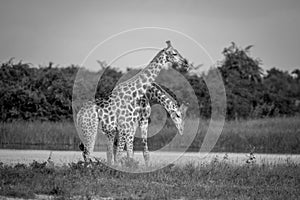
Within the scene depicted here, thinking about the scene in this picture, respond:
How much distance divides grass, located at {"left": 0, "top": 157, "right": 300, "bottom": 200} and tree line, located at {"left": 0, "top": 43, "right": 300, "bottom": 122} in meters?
11.4

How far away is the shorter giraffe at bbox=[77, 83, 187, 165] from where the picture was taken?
14945mm

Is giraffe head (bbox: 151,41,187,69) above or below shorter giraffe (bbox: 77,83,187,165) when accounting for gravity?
above

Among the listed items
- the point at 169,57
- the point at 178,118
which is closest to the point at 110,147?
the point at 178,118

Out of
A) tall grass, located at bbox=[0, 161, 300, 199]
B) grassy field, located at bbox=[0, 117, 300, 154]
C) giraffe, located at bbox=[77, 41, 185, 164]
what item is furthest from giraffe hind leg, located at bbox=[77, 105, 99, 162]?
grassy field, located at bbox=[0, 117, 300, 154]

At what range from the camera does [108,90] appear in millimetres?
34000

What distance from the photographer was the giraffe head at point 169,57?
51.5 feet

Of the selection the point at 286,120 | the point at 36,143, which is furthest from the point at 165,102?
the point at 286,120

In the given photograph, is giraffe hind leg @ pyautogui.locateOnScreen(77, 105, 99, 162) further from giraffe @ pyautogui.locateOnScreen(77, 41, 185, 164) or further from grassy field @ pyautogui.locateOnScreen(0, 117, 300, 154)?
grassy field @ pyautogui.locateOnScreen(0, 117, 300, 154)

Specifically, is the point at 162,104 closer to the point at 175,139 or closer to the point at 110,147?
the point at 110,147

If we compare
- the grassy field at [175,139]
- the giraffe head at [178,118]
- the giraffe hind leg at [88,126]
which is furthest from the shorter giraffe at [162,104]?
the grassy field at [175,139]

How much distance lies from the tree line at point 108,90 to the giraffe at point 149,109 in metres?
9.82

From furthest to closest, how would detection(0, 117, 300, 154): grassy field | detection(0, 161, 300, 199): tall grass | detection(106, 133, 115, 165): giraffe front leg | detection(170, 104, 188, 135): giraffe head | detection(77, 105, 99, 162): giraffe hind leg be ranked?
detection(0, 117, 300, 154): grassy field
detection(170, 104, 188, 135): giraffe head
detection(106, 133, 115, 165): giraffe front leg
detection(77, 105, 99, 162): giraffe hind leg
detection(0, 161, 300, 199): tall grass

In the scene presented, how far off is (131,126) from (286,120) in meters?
20.2

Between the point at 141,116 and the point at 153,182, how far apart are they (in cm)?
258
